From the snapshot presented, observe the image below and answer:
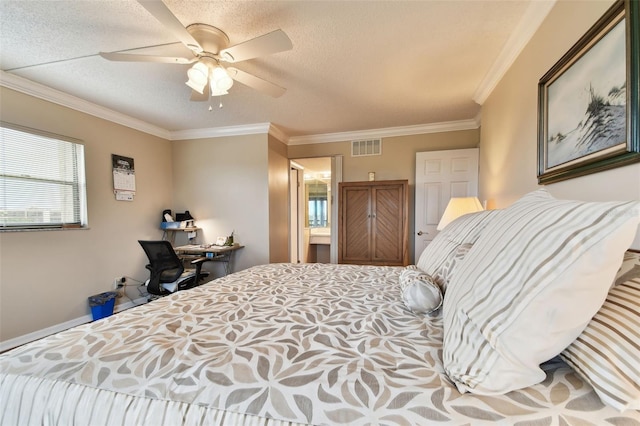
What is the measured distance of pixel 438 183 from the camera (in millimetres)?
3678

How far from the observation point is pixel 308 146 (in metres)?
4.40

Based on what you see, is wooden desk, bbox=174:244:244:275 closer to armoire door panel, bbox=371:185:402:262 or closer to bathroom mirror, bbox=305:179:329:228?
armoire door panel, bbox=371:185:402:262

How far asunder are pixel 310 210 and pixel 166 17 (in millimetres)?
4803

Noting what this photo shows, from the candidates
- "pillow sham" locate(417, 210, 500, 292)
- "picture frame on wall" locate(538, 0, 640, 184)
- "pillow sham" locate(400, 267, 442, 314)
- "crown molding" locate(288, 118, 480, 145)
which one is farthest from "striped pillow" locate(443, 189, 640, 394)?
"crown molding" locate(288, 118, 480, 145)

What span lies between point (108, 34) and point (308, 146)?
9.57 feet

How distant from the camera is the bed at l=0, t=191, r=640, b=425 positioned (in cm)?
57

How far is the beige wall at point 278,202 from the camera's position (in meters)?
3.89

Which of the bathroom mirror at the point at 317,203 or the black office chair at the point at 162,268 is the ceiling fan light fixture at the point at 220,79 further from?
the bathroom mirror at the point at 317,203

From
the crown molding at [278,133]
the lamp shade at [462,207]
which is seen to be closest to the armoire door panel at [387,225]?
the lamp shade at [462,207]

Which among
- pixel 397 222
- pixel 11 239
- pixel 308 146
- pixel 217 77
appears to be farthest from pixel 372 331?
pixel 308 146

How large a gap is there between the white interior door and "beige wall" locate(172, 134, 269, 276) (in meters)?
2.30

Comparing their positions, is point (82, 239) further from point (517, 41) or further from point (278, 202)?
point (517, 41)

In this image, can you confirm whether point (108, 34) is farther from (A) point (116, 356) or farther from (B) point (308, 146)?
(B) point (308, 146)

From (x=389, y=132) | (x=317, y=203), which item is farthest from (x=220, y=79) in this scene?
(x=317, y=203)
